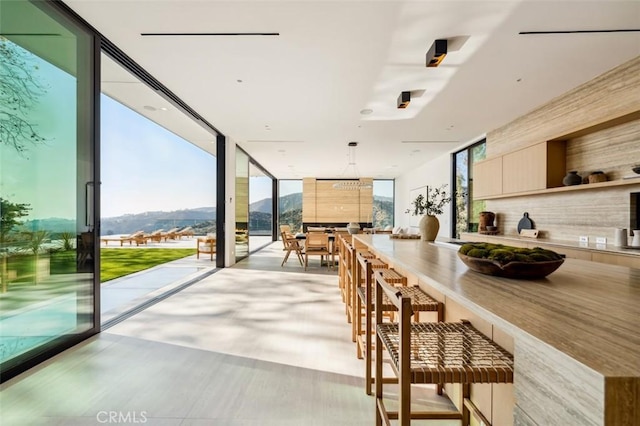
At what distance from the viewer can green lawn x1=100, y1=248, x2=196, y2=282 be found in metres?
6.13

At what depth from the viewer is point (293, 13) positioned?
2.42m

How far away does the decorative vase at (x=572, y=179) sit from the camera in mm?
3803

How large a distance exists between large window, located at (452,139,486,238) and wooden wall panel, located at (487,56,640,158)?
4.84ft

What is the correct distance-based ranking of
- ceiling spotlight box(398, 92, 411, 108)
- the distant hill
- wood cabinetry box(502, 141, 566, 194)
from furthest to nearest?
the distant hill < wood cabinetry box(502, 141, 566, 194) < ceiling spotlight box(398, 92, 411, 108)

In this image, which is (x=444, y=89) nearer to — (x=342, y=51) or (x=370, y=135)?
(x=342, y=51)

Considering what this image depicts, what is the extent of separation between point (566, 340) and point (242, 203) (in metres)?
7.47

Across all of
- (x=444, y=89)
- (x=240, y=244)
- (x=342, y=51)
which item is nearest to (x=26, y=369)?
(x=342, y=51)

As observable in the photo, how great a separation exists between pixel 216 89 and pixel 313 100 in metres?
1.29

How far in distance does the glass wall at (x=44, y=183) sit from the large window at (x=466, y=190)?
6.35 metres

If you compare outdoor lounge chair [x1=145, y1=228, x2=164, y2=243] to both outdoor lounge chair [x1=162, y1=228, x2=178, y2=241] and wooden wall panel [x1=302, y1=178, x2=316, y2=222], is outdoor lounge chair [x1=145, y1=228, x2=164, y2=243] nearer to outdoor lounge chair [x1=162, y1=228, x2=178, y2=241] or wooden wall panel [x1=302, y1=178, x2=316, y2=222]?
outdoor lounge chair [x1=162, y1=228, x2=178, y2=241]

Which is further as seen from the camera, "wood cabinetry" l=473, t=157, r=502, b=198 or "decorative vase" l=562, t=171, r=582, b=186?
"wood cabinetry" l=473, t=157, r=502, b=198

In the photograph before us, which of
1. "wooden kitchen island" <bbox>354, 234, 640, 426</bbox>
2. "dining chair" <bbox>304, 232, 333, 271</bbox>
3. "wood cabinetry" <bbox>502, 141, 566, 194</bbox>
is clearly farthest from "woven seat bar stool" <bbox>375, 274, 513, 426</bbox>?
"dining chair" <bbox>304, 232, 333, 271</bbox>

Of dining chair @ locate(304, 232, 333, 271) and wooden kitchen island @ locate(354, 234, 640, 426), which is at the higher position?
wooden kitchen island @ locate(354, 234, 640, 426)

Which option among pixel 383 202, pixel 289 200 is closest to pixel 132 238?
pixel 289 200
